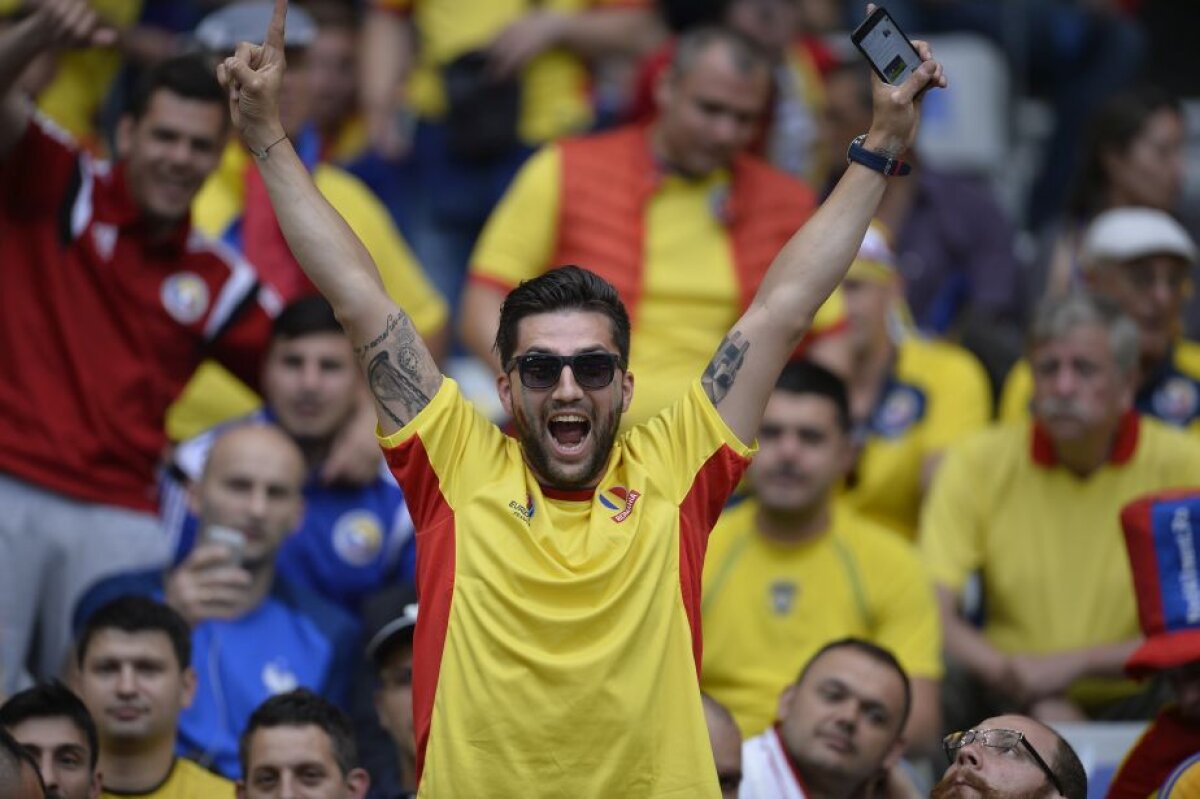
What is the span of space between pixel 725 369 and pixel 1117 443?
3.03 meters

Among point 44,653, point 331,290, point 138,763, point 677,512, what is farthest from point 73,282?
point 677,512

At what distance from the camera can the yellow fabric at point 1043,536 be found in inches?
289

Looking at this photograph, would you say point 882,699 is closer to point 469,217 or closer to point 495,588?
point 495,588

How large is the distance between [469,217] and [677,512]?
497 centimetres

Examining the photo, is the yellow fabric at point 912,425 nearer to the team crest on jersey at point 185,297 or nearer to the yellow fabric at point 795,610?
the yellow fabric at point 795,610

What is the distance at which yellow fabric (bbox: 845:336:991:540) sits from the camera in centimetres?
825

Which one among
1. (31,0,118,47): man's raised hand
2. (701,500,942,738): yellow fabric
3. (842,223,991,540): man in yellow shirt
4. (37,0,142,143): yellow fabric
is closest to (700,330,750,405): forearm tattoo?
(701,500,942,738): yellow fabric

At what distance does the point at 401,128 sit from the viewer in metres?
10.1

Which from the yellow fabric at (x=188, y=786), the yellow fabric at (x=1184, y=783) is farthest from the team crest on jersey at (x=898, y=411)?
the yellow fabric at (x=188, y=786)

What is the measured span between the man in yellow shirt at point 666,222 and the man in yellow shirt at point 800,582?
2.14 feet

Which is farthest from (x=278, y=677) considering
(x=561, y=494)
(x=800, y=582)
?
(x=561, y=494)

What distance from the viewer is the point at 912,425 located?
838 cm

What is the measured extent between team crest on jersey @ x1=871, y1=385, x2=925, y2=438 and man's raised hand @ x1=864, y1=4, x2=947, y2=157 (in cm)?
344

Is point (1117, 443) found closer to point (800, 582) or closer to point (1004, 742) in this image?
point (800, 582)
